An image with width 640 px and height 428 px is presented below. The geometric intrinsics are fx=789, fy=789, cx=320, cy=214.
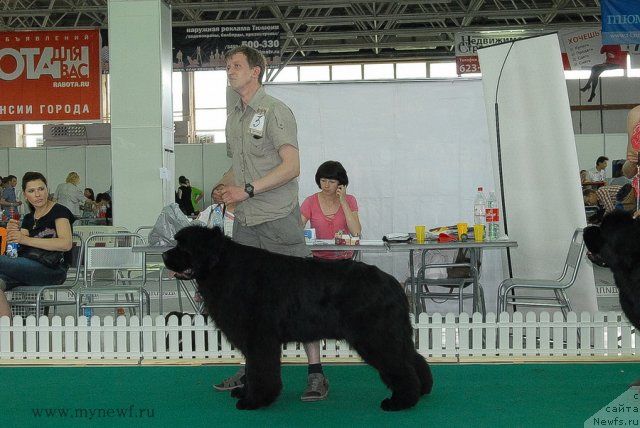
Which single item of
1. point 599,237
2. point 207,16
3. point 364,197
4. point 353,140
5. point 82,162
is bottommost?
point 599,237

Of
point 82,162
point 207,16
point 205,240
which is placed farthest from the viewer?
point 207,16

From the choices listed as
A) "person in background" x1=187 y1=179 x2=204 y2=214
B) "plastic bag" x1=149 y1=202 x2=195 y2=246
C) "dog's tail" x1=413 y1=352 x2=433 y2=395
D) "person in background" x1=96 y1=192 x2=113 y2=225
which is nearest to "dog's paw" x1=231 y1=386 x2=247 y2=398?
"dog's tail" x1=413 y1=352 x2=433 y2=395

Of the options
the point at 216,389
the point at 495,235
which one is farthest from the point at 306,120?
the point at 216,389

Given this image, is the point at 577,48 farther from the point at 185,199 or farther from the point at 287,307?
the point at 287,307

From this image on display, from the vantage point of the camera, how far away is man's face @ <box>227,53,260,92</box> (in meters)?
3.66

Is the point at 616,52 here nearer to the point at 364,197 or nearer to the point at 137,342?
the point at 364,197

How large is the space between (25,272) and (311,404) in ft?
9.02

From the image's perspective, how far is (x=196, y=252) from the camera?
3.32 meters

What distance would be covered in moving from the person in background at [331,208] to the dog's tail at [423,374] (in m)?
2.36

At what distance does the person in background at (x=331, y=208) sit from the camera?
5875 millimetres

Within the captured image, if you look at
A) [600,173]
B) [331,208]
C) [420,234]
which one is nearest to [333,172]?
[331,208]

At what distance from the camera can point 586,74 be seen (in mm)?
24203

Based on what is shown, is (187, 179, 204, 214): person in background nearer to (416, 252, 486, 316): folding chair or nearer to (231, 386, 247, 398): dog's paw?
(416, 252, 486, 316): folding chair

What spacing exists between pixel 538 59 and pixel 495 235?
1.28 meters
